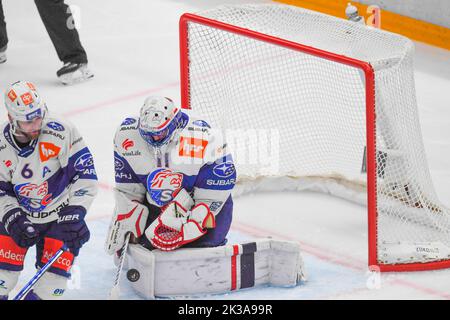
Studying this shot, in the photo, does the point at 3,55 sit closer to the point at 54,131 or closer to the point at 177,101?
the point at 177,101

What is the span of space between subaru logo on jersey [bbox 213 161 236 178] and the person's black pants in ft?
8.56

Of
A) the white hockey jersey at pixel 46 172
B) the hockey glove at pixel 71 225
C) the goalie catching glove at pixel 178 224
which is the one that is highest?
the white hockey jersey at pixel 46 172

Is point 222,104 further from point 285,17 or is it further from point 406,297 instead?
point 406,297

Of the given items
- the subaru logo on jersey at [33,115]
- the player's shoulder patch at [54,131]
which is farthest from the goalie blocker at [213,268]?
the subaru logo on jersey at [33,115]

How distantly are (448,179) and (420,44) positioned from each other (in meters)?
1.94

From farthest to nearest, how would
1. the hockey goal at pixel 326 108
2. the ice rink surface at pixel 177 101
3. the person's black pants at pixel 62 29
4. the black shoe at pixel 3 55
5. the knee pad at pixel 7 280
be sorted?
the black shoe at pixel 3 55, the person's black pants at pixel 62 29, the hockey goal at pixel 326 108, the ice rink surface at pixel 177 101, the knee pad at pixel 7 280

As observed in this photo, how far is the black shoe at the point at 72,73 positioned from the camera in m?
7.66

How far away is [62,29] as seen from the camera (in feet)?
24.8

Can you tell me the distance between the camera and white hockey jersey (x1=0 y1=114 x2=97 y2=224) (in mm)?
4816

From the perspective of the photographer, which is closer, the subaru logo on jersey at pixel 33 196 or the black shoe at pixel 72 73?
the subaru logo on jersey at pixel 33 196

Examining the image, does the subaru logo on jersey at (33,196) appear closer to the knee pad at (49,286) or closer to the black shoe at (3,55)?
the knee pad at (49,286)

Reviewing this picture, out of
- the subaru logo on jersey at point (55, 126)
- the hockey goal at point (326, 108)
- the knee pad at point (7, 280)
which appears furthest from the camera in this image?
the hockey goal at point (326, 108)

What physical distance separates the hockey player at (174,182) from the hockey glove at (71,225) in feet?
1.41

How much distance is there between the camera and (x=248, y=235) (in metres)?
5.88
